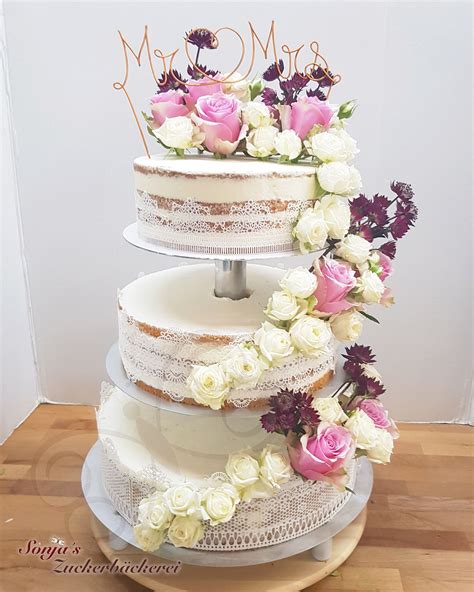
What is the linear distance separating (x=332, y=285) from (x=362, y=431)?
1.37 ft

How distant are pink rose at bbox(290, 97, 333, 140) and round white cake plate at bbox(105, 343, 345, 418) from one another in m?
0.68

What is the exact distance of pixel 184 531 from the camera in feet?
4.60

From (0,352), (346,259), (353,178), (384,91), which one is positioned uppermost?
(384,91)

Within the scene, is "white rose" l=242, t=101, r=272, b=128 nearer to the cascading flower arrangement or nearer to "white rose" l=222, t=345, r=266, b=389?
"white rose" l=222, t=345, r=266, b=389

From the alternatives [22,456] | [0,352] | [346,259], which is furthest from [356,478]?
[0,352]

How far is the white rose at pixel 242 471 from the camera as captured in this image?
142cm

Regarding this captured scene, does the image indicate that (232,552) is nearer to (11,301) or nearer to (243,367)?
(243,367)

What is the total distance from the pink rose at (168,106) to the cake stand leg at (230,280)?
1.35 feet

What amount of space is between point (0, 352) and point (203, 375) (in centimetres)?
131

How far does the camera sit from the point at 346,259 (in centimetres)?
148

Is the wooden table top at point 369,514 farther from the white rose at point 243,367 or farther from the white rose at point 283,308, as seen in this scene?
the white rose at point 283,308

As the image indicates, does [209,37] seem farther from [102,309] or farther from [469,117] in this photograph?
[102,309]

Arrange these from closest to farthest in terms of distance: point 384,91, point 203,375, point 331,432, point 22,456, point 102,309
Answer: point 203,375 < point 331,432 < point 384,91 < point 22,456 < point 102,309

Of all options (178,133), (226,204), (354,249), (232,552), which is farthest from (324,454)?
(178,133)
